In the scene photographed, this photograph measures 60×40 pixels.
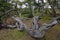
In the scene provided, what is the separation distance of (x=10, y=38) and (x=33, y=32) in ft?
3.45

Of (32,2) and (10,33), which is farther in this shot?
(32,2)

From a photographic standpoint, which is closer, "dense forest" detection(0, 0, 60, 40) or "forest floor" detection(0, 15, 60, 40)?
"dense forest" detection(0, 0, 60, 40)

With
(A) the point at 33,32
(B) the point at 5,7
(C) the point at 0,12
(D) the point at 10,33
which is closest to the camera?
(A) the point at 33,32

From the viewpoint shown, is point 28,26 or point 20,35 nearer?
point 20,35

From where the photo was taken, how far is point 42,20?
21.0 feet

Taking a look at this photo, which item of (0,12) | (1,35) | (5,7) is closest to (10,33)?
(1,35)

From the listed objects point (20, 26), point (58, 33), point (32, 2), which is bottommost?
point (58, 33)

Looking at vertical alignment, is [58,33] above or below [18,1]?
below

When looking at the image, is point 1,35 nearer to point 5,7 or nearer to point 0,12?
point 0,12

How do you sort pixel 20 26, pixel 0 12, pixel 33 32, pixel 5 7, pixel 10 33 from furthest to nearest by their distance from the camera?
1. pixel 5 7
2. pixel 0 12
3. pixel 10 33
4. pixel 20 26
5. pixel 33 32

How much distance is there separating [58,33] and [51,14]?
2.22 meters

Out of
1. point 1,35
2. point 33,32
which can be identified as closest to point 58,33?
point 33,32

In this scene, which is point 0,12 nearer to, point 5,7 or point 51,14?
point 5,7

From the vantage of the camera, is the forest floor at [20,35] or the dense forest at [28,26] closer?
the dense forest at [28,26]
